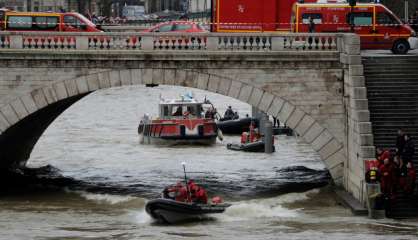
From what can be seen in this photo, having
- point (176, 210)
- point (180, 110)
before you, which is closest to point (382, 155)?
point (176, 210)

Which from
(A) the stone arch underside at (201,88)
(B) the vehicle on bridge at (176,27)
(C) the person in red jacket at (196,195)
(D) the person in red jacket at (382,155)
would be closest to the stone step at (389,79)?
(A) the stone arch underside at (201,88)

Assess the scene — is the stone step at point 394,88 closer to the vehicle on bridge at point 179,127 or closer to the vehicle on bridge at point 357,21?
the vehicle on bridge at point 357,21

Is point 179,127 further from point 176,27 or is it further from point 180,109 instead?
point 176,27

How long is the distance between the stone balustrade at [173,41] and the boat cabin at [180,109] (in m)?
22.5

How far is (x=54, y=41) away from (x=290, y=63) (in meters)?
7.95

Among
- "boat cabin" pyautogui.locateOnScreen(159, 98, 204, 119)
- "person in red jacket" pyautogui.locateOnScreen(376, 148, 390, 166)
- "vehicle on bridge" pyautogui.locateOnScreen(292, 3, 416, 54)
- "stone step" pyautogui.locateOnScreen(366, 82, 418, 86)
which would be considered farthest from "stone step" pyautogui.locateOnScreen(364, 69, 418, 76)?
"boat cabin" pyautogui.locateOnScreen(159, 98, 204, 119)

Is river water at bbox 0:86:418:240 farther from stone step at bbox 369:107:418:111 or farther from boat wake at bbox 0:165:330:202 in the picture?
stone step at bbox 369:107:418:111

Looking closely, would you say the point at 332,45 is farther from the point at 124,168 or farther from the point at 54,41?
the point at 124,168

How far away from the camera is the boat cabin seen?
72.9m

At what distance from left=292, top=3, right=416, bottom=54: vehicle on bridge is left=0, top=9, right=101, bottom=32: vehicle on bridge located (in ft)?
26.5

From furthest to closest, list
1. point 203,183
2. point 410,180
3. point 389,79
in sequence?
1. point 203,183
2. point 389,79
3. point 410,180

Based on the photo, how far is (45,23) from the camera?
57.2m

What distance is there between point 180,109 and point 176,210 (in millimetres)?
28097

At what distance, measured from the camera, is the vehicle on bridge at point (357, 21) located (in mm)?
54281
